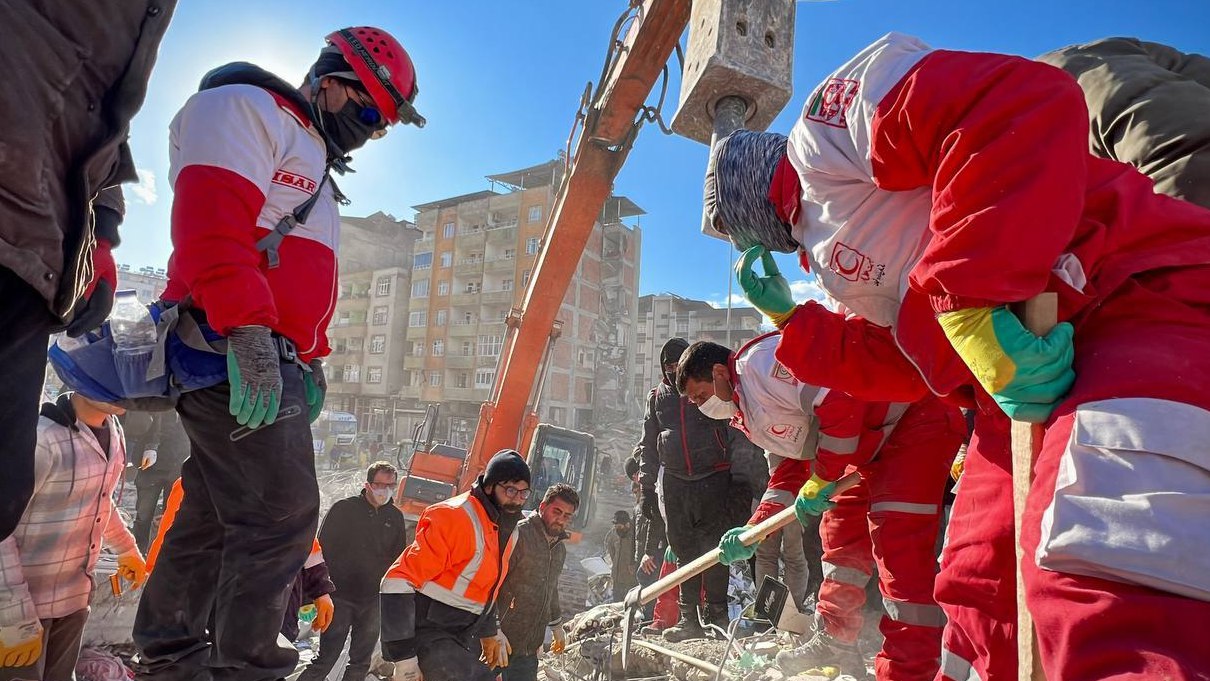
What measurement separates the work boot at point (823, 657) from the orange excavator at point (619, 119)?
284 cm

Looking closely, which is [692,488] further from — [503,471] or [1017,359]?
[1017,359]

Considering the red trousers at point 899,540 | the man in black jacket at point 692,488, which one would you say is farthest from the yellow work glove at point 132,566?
the red trousers at point 899,540

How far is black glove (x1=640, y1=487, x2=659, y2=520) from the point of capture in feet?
20.9

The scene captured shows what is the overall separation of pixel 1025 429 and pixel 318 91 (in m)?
2.18

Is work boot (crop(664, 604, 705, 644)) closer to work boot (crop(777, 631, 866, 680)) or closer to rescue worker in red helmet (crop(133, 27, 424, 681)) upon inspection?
work boot (crop(777, 631, 866, 680))

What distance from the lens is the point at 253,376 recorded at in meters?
1.62

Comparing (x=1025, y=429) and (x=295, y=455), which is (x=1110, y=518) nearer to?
(x=1025, y=429)

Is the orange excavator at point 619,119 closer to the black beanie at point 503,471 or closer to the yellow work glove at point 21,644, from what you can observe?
the black beanie at point 503,471

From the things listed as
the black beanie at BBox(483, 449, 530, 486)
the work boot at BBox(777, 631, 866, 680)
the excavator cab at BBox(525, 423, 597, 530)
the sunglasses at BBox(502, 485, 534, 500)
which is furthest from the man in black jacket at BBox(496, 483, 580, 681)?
the excavator cab at BBox(525, 423, 597, 530)

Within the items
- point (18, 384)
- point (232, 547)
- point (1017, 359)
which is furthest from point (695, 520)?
point (18, 384)

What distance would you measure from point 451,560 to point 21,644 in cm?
198

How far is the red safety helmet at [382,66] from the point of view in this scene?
6.71 feet

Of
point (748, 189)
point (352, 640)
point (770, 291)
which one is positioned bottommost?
point (352, 640)

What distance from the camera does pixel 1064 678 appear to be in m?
0.87
